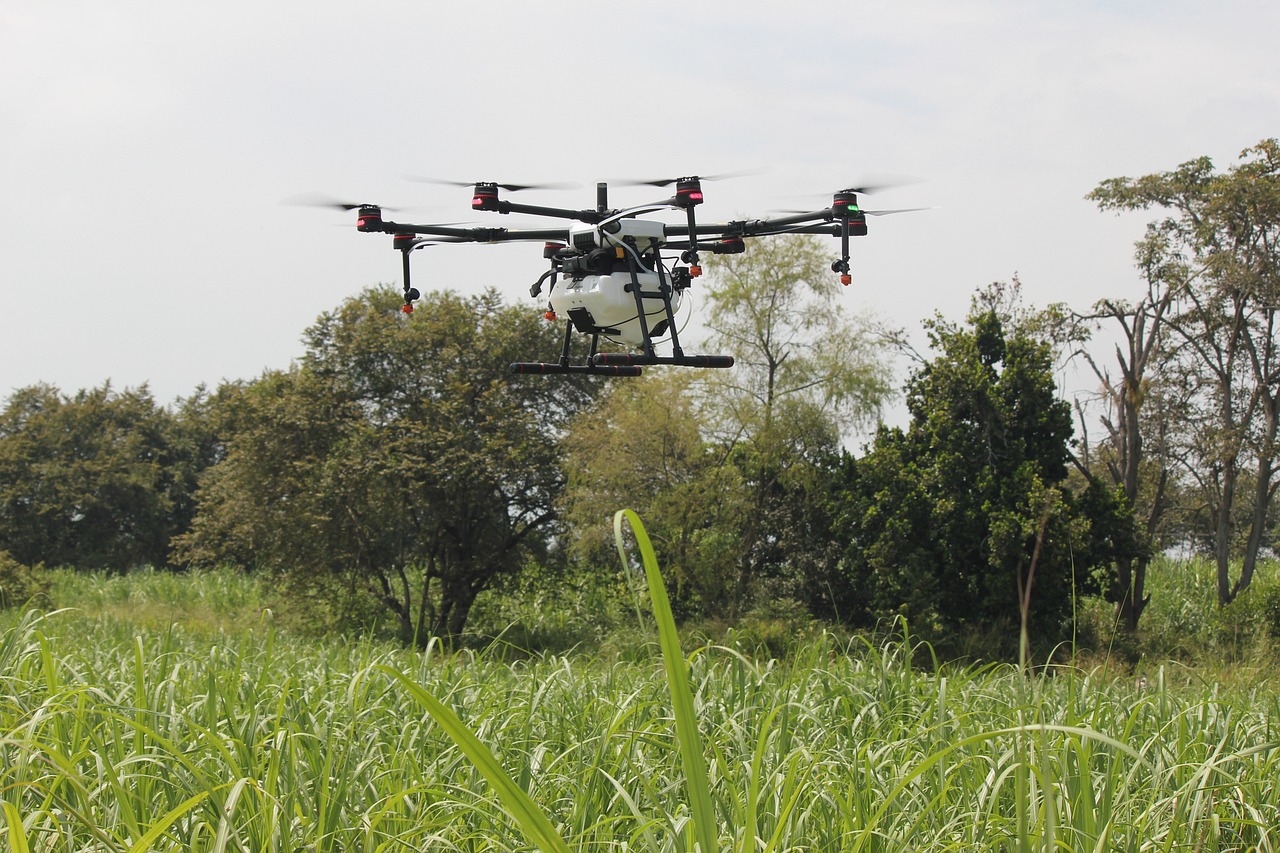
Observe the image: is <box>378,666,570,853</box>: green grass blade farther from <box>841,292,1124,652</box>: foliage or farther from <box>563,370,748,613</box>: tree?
<box>563,370,748,613</box>: tree

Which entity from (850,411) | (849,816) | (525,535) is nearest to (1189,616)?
(850,411)

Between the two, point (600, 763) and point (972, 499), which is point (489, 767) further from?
point (972, 499)

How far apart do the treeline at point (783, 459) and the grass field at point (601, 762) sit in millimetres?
9961

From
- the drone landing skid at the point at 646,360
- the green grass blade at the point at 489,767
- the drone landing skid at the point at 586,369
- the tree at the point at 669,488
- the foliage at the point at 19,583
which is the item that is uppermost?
the drone landing skid at the point at 646,360

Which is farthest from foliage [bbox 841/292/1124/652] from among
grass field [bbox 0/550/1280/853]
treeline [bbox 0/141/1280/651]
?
grass field [bbox 0/550/1280/853]

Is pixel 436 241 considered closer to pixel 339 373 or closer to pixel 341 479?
pixel 341 479

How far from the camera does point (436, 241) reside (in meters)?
5.71

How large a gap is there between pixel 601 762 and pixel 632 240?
279 cm

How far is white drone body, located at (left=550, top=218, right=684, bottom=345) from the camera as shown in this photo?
532 centimetres

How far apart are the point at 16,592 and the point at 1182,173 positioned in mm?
16747

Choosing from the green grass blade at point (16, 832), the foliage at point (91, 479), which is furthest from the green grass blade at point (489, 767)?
the foliage at point (91, 479)

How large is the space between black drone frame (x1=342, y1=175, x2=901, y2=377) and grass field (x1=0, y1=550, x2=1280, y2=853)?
4.51 ft

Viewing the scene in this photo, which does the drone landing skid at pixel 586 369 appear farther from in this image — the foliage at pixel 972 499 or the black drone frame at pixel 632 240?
the foliage at pixel 972 499

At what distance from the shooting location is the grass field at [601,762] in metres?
2.89
